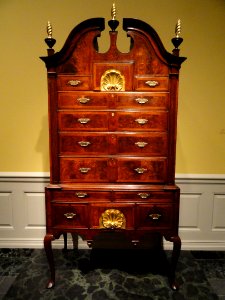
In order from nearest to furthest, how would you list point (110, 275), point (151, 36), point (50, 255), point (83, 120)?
point (151, 36), point (83, 120), point (50, 255), point (110, 275)

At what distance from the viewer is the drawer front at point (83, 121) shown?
210 centimetres

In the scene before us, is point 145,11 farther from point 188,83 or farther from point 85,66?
point 85,66

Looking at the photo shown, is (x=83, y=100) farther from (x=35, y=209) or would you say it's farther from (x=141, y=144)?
(x=35, y=209)

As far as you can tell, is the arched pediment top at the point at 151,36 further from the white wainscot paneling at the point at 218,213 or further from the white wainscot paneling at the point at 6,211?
the white wainscot paneling at the point at 6,211

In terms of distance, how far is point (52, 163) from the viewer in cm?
213

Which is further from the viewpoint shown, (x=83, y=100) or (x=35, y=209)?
(x=35, y=209)

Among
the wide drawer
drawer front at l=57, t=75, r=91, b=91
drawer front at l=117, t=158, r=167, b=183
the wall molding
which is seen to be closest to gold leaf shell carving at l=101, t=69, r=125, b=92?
drawer front at l=57, t=75, r=91, b=91

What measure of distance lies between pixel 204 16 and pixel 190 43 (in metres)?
0.32

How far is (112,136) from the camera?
2.12 meters

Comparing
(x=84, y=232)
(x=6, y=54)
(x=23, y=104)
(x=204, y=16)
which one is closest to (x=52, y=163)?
(x=84, y=232)

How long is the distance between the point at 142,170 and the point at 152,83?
744 millimetres

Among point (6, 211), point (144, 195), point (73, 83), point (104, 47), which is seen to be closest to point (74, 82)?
point (73, 83)

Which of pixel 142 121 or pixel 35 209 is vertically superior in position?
pixel 142 121

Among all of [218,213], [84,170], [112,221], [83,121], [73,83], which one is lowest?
[218,213]
